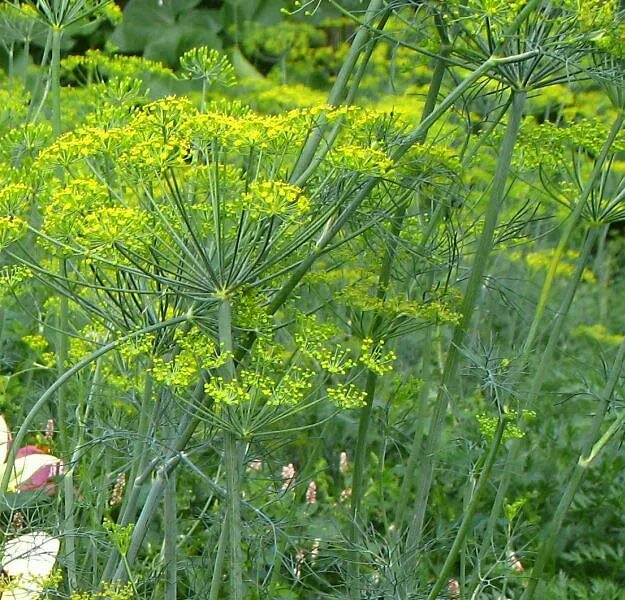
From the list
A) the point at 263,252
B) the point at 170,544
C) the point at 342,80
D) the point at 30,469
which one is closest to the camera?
the point at 263,252

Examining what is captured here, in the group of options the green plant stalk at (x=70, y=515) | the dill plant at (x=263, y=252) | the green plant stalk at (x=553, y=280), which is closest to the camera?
the dill plant at (x=263, y=252)

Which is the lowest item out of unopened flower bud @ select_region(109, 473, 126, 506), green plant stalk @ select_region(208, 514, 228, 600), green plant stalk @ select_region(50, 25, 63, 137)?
unopened flower bud @ select_region(109, 473, 126, 506)

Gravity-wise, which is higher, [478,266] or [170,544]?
[478,266]

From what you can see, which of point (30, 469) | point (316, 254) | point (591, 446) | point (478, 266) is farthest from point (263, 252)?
point (30, 469)

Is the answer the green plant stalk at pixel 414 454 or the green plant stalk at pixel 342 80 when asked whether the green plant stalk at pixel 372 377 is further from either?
the green plant stalk at pixel 342 80

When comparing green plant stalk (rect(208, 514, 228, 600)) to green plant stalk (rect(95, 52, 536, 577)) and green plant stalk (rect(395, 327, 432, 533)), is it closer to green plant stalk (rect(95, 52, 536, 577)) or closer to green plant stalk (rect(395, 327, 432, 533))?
green plant stalk (rect(95, 52, 536, 577))

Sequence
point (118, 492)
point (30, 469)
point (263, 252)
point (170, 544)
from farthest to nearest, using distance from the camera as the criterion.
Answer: point (118, 492), point (30, 469), point (170, 544), point (263, 252)

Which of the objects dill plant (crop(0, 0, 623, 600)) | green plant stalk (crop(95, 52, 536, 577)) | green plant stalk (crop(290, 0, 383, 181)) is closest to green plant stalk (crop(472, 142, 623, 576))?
dill plant (crop(0, 0, 623, 600))

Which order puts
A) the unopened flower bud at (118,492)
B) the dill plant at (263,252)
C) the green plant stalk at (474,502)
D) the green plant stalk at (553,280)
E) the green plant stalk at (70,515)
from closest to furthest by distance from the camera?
the dill plant at (263,252)
the green plant stalk at (474,502)
the green plant stalk at (553,280)
the green plant stalk at (70,515)
the unopened flower bud at (118,492)

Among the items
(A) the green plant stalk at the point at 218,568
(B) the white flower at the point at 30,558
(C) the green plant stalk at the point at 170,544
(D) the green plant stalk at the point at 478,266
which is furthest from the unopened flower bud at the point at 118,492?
(D) the green plant stalk at the point at 478,266

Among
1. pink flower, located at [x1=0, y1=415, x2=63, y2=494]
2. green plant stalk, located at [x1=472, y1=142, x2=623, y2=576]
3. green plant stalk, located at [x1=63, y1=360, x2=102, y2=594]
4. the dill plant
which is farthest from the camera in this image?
pink flower, located at [x1=0, y1=415, x2=63, y2=494]

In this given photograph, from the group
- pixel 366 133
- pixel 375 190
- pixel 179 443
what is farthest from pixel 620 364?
pixel 179 443

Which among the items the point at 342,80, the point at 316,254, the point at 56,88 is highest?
the point at 342,80

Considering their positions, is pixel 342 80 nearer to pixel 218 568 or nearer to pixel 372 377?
pixel 372 377
